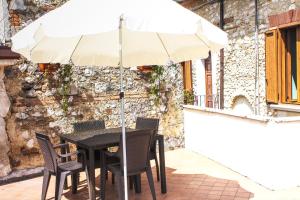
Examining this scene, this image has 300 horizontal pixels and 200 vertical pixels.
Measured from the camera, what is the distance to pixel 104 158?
167 inches

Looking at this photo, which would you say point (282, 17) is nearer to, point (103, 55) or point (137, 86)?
point (137, 86)

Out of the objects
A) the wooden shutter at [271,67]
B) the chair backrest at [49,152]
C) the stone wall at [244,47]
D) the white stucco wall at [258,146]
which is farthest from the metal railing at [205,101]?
the chair backrest at [49,152]

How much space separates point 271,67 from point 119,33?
5.54 m

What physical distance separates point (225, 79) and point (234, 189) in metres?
5.38

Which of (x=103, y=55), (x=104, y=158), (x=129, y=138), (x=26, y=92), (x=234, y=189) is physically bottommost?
(x=234, y=189)

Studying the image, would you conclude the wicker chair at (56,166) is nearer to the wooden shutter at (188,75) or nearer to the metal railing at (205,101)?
the metal railing at (205,101)

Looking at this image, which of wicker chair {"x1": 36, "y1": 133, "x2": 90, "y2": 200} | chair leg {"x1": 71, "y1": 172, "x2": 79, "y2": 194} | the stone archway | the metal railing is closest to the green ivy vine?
chair leg {"x1": 71, "y1": 172, "x2": 79, "y2": 194}

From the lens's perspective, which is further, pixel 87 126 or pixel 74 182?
pixel 87 126

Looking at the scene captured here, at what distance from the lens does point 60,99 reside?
6.05m

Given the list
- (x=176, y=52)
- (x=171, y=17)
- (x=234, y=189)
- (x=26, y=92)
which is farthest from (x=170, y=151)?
(x=171, y=17)

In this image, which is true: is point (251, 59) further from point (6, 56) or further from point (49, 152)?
point (49, 152)

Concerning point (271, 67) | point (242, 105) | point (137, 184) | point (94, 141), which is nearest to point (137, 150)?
point (94, 141)

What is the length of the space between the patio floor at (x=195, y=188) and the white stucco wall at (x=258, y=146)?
0.51 ft

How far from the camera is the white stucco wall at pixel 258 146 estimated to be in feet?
14.9
